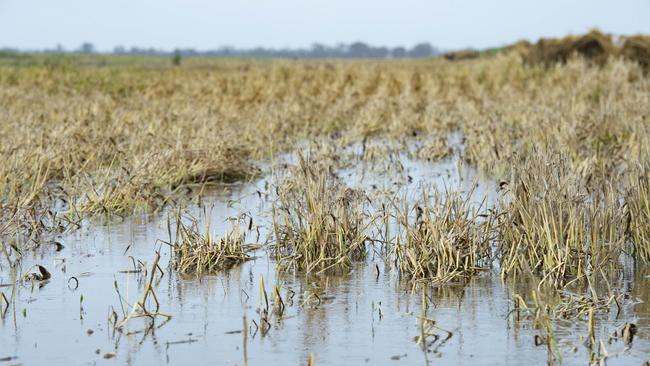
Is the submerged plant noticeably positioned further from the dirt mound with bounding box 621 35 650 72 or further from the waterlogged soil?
the dirt mound with bounding box 621 35 650 72

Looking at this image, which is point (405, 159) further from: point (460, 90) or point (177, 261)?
point (460, 90)

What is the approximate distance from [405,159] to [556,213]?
22.9ft

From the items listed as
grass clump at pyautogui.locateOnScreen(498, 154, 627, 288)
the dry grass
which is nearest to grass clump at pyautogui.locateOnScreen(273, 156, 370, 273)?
the dry grass

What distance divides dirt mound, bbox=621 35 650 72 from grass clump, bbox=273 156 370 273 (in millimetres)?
22373

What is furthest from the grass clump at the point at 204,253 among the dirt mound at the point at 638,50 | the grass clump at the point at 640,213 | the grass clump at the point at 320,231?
the dirt mound at the point at 638,50

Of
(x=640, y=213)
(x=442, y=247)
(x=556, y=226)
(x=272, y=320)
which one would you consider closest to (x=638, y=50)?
(x=640, y=213)

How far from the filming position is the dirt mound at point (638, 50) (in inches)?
1102

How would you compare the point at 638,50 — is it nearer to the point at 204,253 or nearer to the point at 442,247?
the point at 442,247

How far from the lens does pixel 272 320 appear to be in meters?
5.74

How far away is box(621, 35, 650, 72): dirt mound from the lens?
27984 mm

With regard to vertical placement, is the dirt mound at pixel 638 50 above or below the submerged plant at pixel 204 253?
above

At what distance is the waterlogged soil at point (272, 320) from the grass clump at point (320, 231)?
155 millimetres

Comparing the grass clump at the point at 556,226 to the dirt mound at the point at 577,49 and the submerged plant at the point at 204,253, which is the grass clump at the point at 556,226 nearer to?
the submerged plant at the point at 204,253

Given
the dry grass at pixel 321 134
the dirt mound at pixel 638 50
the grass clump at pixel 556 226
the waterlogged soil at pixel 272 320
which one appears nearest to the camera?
the waterlogged soil at pixel 272 320
